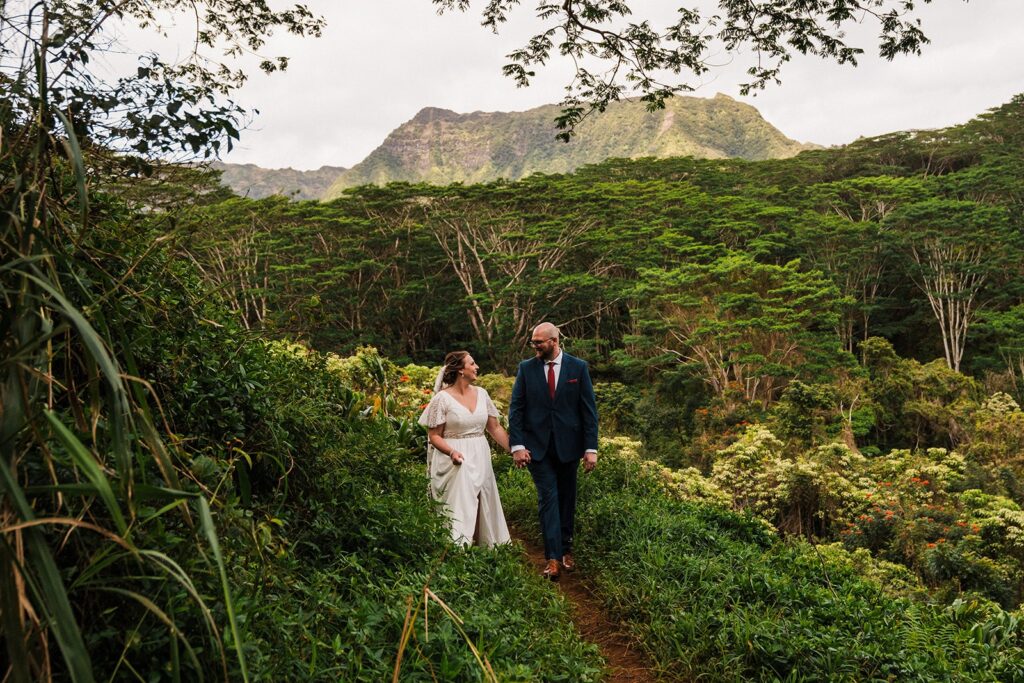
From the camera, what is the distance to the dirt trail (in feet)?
11.5

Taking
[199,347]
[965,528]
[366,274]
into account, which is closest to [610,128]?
[366,274]

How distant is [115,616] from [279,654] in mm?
441

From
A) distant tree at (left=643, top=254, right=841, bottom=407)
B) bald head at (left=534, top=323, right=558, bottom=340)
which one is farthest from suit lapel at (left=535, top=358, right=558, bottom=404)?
distant tree at (left=643, top=254, right=841, bottom=407)

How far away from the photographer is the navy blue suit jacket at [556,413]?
4.96 m

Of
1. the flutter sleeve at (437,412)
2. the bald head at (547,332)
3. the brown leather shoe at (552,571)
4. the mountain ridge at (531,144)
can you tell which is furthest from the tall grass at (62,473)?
the mountain ridge at (531,144)

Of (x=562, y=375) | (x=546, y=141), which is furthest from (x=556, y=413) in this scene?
(x=546, y=141)

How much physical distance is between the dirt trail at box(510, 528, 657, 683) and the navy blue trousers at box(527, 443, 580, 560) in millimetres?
231

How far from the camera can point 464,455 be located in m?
4.98

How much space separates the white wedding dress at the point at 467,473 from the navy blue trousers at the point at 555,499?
0.37 meters

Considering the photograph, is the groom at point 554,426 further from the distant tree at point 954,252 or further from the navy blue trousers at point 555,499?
the distant tree at point 954,252

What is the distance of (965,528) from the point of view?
29.4 ft

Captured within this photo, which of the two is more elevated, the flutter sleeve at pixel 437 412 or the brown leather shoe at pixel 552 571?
the flutter sleeve at pixel 437 412

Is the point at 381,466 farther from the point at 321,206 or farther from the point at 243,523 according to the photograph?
the point at 321,206

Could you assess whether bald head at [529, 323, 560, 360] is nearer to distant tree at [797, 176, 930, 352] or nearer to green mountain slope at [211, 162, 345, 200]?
distant tree at [797, 176, 930, 352]
